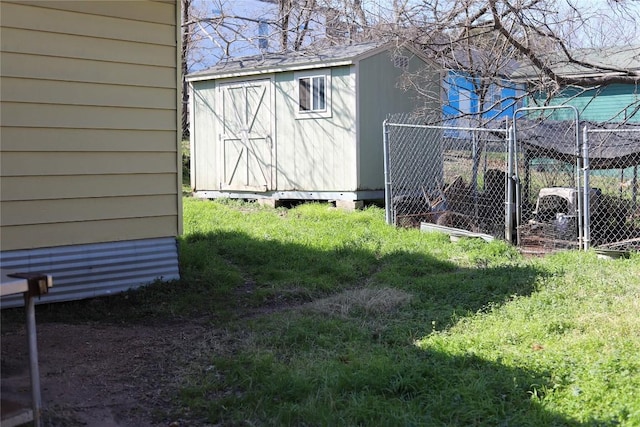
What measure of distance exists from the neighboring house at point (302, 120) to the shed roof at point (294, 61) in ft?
0.06

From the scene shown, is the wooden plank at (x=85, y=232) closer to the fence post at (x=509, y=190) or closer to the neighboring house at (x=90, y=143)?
the neighboring house at (x=90, y=143)

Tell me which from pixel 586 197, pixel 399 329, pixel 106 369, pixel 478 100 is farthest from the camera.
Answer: pixel 478 100

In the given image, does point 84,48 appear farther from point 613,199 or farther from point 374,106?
point 613,199

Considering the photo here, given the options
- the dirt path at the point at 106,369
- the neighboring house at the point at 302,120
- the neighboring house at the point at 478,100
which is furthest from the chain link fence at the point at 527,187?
the dirt path at the point at 106,369

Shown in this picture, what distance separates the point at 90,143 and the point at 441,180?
23.7 ft

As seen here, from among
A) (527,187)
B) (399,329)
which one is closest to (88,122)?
(399,329)

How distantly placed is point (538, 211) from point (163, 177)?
5.28m

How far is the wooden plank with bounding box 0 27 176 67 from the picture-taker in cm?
542

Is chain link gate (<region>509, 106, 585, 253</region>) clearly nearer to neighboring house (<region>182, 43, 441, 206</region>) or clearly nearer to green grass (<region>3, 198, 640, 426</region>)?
green grass (<region>3, 198, 640, 426</region>)

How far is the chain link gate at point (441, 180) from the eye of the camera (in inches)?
383

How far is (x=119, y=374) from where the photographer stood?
4.29 m

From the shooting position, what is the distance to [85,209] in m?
5.90

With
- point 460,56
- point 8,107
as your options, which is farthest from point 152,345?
point 460,56

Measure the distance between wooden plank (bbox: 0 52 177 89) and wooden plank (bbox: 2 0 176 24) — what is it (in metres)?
0.42
